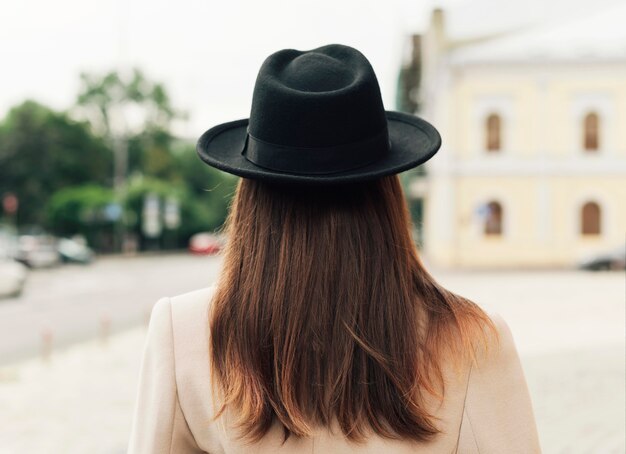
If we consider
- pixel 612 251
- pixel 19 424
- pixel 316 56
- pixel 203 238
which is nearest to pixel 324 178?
pixel 316 56

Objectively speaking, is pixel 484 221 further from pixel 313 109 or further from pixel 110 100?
pixel 110 100

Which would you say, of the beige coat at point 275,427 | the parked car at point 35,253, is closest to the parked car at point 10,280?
→ the parked car at point 35,253

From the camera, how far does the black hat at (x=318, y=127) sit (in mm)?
1611

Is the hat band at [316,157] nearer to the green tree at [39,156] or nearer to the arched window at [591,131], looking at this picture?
the arched window at [591,131]

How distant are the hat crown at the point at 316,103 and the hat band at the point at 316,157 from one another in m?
0.01

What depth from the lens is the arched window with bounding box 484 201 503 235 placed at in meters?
33.0

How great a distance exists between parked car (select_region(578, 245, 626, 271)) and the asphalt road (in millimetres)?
14389

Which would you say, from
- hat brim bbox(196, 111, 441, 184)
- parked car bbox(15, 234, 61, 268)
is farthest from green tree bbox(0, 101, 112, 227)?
hat brim bbox(196, 111, 441, 184)

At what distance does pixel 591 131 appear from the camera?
108 ft

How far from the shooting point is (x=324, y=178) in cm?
155

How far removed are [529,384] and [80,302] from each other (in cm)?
1471

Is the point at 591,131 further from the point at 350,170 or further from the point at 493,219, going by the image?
the point at 350,170

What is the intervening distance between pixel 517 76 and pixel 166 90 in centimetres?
3900

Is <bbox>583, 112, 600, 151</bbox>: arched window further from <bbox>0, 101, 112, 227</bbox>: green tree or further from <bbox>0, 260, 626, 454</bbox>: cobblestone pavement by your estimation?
<bbox>0, 101, 112, 227</bbox>: green tree
